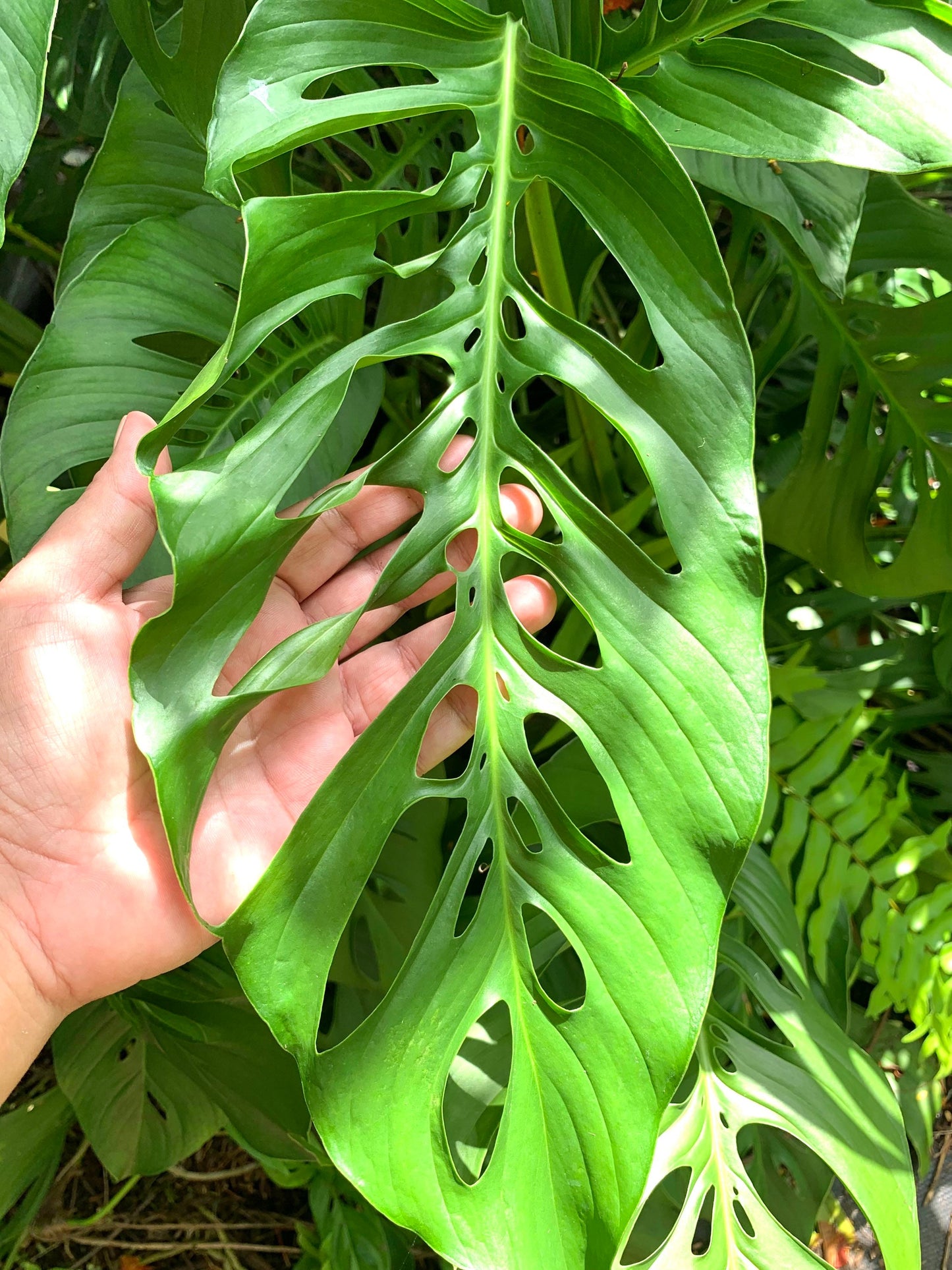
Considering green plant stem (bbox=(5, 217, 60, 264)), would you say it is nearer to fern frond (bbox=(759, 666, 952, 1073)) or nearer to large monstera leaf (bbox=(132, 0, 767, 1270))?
large monstera leaf (bbox=(132, 0, 767, 1270))

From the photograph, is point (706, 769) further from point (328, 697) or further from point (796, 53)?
point (796, 53)

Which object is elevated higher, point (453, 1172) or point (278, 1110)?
point (453, 1172)

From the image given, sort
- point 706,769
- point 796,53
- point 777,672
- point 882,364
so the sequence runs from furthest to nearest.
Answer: point 777,672
point 882,364
point 796,53
point 706,769

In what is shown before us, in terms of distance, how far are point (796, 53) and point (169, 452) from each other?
21.0 inches

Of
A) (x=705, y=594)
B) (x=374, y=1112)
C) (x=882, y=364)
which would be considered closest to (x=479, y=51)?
(x=705, y=594)

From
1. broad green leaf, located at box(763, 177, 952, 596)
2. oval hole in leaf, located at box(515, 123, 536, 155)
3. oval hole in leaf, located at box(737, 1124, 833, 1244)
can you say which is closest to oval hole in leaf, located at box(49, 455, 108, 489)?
oval hole in leaf, located at box(515, 123, 536, 155)

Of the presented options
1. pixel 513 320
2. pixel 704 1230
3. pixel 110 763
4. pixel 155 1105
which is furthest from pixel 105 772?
pixel 704 1230

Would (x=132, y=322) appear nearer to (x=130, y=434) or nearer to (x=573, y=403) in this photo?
(x=130, y=434)

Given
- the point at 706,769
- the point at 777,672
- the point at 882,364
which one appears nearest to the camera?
the point at 706,769

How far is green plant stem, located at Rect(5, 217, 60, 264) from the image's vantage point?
969 millimetres

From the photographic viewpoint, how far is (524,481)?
73 cm

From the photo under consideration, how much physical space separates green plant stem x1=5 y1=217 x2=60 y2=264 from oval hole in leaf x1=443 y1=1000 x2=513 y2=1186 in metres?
0.92

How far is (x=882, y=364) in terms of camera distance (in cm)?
82

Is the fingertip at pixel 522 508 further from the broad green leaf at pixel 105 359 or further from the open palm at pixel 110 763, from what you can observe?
the broad green leaf at pixel 105 359
